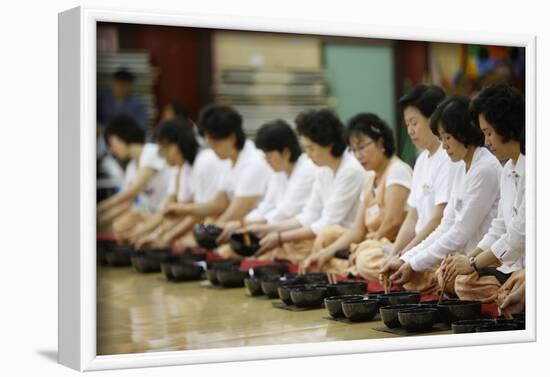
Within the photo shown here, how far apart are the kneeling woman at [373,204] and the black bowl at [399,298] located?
46 centimetres

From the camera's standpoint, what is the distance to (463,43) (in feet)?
18.1

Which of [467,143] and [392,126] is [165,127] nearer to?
[392,126]

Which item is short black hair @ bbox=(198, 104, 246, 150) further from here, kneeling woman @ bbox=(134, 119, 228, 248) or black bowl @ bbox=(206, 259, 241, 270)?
black bowl @ bbox=(206, 259, 241, 270)

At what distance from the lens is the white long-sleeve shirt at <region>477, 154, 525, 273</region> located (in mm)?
5324

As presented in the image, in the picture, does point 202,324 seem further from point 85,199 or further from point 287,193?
point 287,193

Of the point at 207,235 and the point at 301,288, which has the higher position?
the point at 207,235

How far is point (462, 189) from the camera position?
17.5 feet

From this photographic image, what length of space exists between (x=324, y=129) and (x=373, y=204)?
62 centimetres

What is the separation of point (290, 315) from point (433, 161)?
1.01 meters

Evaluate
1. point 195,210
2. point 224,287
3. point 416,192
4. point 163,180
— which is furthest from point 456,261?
point 163,180

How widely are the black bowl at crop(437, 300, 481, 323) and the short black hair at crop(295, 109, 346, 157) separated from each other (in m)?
1.37

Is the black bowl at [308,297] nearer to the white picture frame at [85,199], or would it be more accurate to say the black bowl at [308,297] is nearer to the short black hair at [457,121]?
the white picture frame at [85,199]

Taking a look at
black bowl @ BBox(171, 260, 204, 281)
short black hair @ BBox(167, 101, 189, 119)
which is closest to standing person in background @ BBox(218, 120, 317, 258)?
black bowl @ BBox(171, 260, 204, 281)

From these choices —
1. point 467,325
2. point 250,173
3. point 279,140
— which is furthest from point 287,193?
point 467,325
